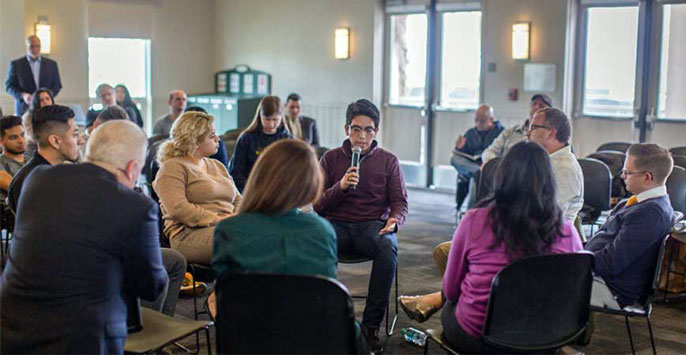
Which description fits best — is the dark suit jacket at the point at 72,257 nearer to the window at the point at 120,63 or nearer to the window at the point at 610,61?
the window at the point at 610,61

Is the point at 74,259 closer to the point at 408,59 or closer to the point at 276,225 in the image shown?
the point at 276,225

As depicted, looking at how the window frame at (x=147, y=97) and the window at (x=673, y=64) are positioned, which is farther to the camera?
the window frame at (x=147, y=97)

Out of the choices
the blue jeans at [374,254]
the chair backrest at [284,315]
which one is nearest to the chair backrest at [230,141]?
the blue jeans at [374,254]

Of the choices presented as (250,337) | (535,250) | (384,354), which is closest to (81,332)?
(250,337)

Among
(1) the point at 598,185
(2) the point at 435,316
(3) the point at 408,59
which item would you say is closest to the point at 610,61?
(3) the point at 408,59

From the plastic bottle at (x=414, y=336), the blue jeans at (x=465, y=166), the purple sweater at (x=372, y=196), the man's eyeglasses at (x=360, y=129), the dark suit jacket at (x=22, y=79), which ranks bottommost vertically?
the plastic bottle at (x=414, y=336)

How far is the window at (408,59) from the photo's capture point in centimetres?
1167

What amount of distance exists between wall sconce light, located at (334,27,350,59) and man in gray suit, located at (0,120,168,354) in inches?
373

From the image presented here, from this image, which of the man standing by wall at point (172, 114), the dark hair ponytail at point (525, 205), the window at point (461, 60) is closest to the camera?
the dark hair ponytail at point (525, 205)

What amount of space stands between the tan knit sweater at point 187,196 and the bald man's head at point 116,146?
5.00ft

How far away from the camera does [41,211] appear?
9.34 feet

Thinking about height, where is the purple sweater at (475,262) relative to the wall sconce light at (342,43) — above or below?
below

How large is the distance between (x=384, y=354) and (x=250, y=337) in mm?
2004

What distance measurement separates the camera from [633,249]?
3906 millimetres
